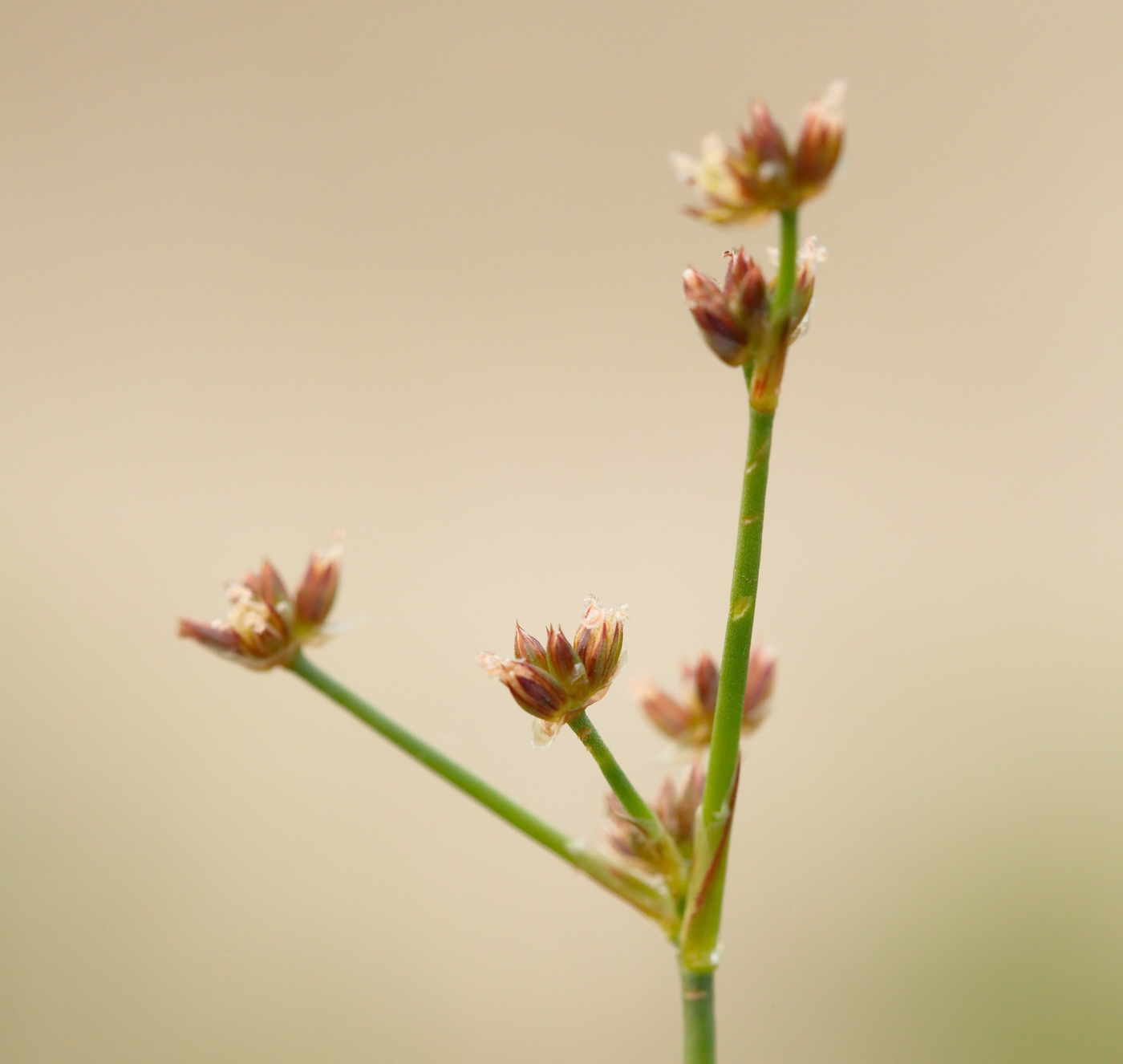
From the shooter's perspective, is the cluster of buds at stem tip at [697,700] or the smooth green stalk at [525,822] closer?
the smooth green stalk at [525,822]

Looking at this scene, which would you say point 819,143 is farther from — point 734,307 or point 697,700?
point 697,700

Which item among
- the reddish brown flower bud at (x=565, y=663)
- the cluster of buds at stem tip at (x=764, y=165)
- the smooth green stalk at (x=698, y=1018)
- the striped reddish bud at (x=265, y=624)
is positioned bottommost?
the smooth green stalk at (x=698, y=1018)

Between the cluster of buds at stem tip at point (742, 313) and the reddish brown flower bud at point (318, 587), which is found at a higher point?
the cluster of buds at stem tip at point (742, 313)

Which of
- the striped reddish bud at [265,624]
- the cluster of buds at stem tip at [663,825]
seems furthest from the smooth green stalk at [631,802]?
the striped reddish bud at [265,624]

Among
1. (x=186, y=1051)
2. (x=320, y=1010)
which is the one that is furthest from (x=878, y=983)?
(x=186, y=1051)

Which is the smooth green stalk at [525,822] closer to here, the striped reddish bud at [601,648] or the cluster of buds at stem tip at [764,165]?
the striped reddish bud at [601,648]

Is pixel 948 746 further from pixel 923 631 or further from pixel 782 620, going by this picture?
pixel 782 620
